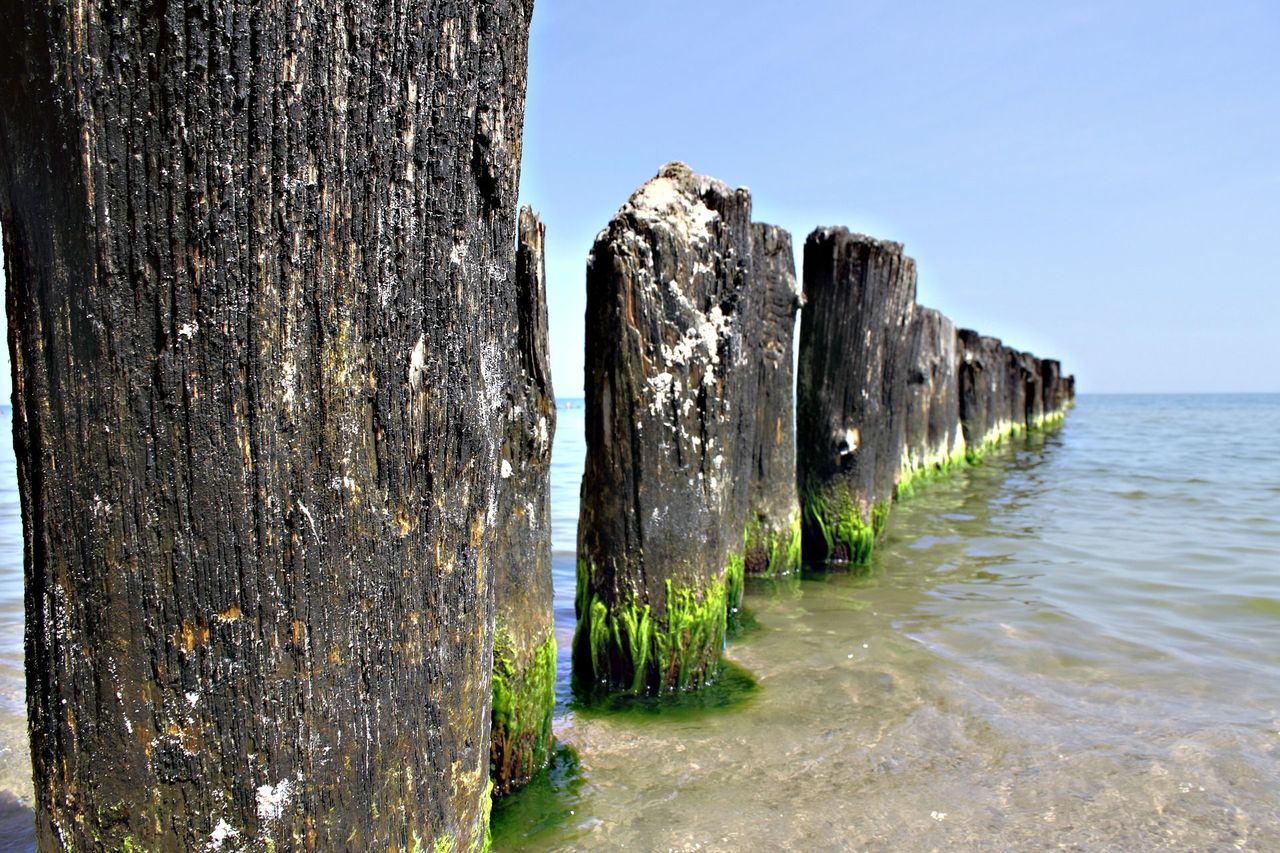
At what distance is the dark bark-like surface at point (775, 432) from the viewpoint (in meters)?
5.60

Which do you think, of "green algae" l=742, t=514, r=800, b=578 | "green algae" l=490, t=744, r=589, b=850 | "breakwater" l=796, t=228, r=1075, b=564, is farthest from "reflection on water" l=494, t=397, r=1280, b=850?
"breakwater" l=796, t=228, r=1075, b=564

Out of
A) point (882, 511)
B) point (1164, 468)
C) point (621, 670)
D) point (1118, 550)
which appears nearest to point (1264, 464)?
point (1164, 468)

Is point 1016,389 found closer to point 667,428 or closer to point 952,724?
point 952,724

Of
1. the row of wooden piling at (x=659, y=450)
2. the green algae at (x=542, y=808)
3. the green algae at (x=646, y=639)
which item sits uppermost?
the row of wooden piling at (x=659, y=450)

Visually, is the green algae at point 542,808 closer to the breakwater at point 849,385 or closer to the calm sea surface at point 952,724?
the calm sea surface at point 952,724

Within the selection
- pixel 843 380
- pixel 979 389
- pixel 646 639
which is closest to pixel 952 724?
pixel 646 639

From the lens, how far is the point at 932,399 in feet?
41.9

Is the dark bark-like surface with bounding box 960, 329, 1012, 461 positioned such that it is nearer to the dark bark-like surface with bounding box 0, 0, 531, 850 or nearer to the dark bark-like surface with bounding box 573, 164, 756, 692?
the dark bark-like surface with bounding box 573, 164, 756, 692

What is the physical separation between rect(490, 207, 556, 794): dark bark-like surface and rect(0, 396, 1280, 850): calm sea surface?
0.68ft

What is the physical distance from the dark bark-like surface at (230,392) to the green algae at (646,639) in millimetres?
2133

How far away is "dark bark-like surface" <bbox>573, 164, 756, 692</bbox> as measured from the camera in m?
3.77

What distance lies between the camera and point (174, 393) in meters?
1.63

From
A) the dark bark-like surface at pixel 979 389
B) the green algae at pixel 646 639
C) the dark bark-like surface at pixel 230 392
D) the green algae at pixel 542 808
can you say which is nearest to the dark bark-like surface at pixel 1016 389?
the dark bark-like surface at pixel 979 389

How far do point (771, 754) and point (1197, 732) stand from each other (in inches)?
69.5
